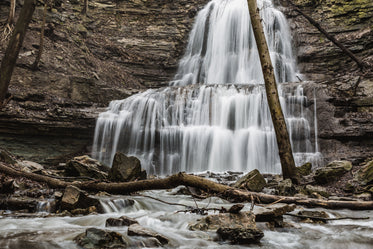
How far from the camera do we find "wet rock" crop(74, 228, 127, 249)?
114 inches

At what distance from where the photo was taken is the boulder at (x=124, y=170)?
6.99m

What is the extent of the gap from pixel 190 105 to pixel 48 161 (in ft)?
19.2

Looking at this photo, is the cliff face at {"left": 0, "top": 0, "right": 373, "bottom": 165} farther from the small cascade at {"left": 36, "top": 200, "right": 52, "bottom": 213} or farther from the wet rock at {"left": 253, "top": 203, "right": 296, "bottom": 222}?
the small cascade at {"left": 36, "top": 200, "right": 52, "bottom": 213}

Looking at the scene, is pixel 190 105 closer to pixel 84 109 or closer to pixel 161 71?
pixel 84 109

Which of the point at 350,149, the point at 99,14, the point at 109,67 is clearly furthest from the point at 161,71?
the point at 350,149

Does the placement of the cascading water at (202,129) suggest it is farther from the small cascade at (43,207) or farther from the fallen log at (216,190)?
the small cascade at (43,207)

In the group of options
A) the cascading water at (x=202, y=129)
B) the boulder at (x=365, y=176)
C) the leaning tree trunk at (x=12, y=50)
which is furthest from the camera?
the cascading water at (x=202, y=129)

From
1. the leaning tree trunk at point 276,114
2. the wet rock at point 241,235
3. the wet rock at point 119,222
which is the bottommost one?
the wet rock at point 119,222

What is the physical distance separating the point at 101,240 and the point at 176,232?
1161mm

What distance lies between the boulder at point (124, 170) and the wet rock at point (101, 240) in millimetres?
3914

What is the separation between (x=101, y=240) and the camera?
9.62ft

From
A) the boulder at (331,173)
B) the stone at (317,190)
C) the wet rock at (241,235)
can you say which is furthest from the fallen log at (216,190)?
the boulder at (331,173)

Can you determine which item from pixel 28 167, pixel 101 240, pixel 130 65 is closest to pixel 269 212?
pixel 101 240

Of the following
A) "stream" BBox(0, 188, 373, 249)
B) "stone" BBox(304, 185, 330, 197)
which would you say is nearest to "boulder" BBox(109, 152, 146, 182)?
"stream" BBox(0, 188, 373, 249)
